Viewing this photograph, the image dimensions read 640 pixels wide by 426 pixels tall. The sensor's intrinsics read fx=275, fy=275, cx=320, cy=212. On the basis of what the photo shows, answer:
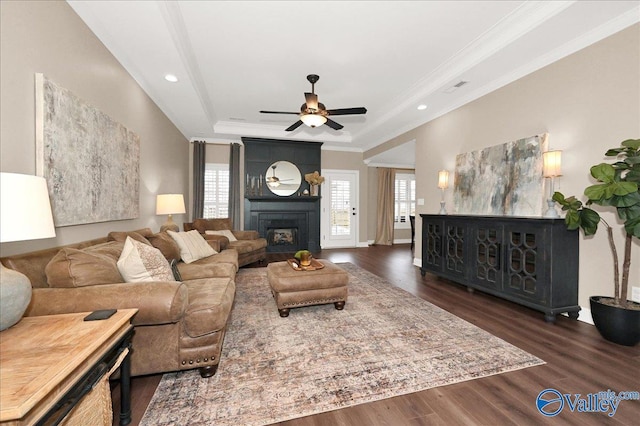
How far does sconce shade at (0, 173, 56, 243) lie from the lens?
101cm

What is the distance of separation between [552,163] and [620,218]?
0.89 metres

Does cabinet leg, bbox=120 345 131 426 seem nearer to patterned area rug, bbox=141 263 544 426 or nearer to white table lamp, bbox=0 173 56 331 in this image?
patterned area rug, bbox=141 263 544 426

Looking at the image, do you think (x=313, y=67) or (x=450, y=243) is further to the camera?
(x=450, y=243)

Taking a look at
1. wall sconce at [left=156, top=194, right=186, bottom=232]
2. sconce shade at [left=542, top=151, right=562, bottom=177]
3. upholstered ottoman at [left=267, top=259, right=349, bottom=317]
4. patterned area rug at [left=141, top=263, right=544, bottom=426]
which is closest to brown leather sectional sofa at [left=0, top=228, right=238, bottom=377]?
patterned area rug at [left=141, top=263, right=544, bottom=426]

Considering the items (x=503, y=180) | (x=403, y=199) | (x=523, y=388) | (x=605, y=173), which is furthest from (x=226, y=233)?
(x=403, y=199)

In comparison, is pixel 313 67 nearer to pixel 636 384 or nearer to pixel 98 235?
pixel 98 235

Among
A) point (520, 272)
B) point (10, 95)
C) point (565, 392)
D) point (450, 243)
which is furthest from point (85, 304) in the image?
point (450, 243)

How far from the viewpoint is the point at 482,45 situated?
3109 millimetres

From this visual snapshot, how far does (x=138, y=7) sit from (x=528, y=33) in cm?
358

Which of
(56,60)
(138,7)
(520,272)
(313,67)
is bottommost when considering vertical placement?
(520,272)

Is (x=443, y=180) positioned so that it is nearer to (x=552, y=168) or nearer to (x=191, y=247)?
(x=552, y=168)

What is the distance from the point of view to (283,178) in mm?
6988

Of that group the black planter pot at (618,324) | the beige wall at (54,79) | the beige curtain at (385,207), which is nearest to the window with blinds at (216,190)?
the beige wall at (54,79)

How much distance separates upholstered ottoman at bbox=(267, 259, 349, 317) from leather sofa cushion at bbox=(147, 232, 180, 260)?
48.1 inches
